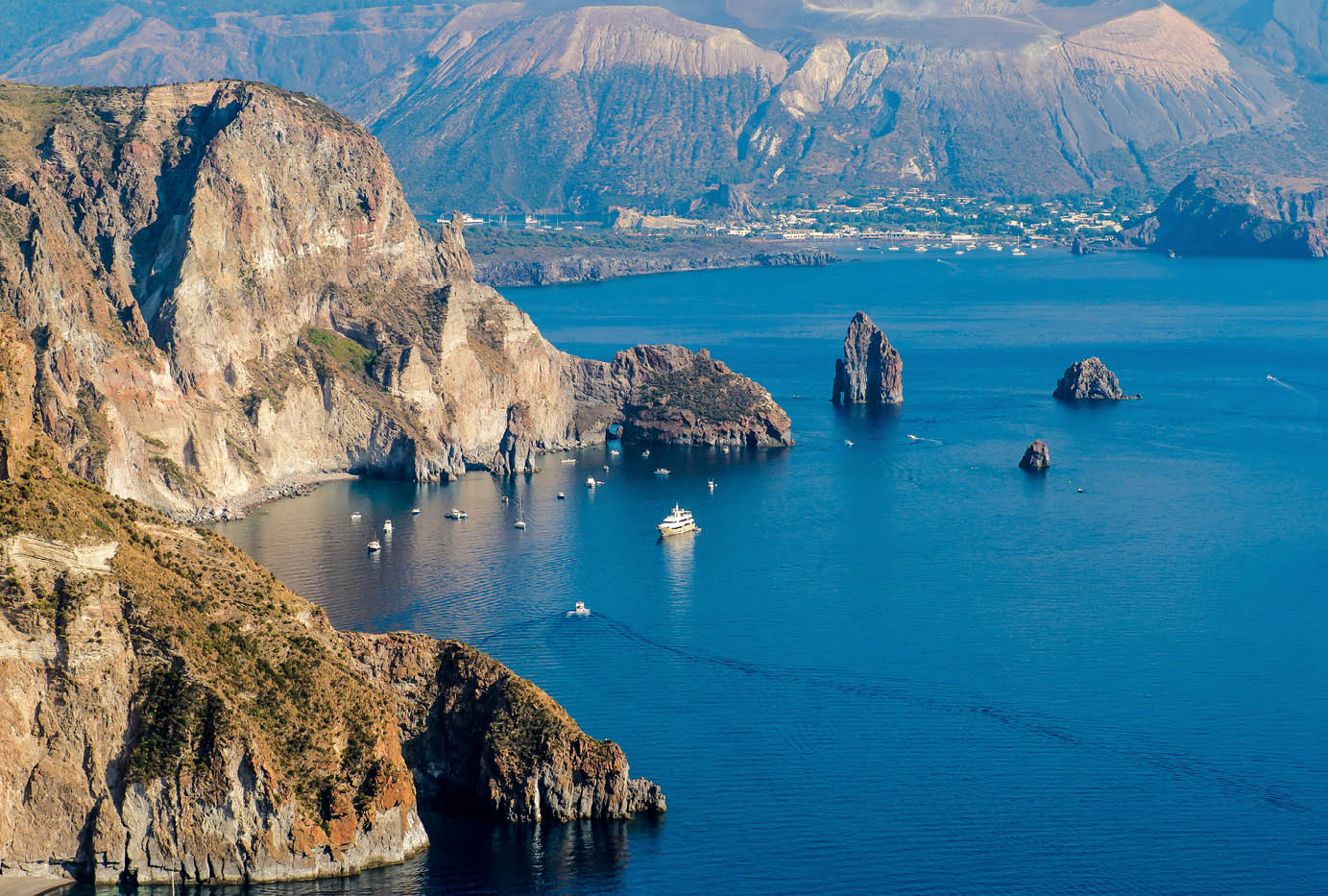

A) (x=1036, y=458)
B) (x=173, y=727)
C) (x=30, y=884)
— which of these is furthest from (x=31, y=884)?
(x=1036, y=458)

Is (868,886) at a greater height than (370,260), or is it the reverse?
(370,260)

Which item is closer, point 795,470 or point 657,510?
point 657,510

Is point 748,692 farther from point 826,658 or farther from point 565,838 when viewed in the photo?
point 565,838

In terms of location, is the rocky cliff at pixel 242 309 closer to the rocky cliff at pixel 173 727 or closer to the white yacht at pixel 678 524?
the white yacht at pixel 678 524

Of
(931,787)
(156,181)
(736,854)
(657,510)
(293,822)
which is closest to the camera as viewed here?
(293,822)

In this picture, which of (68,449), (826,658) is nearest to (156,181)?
(68,449)

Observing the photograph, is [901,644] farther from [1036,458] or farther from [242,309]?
[242,309]

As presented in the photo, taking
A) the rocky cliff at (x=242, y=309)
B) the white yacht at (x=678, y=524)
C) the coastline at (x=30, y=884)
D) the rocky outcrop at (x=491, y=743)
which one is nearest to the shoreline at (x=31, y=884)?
the coastline at (x=30, y=884)
